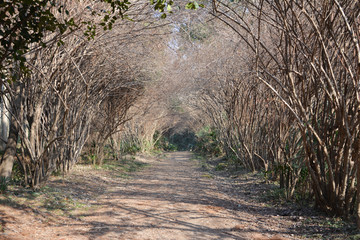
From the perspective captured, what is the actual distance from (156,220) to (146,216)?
1.07 ft

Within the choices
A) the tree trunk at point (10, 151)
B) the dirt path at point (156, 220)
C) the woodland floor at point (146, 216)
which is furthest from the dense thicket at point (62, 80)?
the dirt path at point (156, 220)

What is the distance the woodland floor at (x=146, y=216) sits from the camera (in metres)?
4.88

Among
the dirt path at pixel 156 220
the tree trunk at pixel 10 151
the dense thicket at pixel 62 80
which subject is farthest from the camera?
the tree trunk at pixel 10 151

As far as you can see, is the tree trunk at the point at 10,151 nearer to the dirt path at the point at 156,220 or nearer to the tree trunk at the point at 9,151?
the tree trunk at the point at 9,151

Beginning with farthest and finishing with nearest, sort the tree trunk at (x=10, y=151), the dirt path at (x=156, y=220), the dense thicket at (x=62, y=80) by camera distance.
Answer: the tree trunk at (x=10, y=151), the dense thicket at (x=62, y=80), the dirt path at (x=156, y=220)

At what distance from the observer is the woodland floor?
4885 mm

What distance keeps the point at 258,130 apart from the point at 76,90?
240 inches

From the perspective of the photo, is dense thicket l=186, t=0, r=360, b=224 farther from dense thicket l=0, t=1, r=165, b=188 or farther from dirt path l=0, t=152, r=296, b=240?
dense thicket l=0, t=1, r=165, b=188

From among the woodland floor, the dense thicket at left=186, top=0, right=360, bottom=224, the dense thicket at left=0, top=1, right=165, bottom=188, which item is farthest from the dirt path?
the dense thicket at left=0, top=1, right=165, bottom=188

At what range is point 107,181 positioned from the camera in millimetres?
10445

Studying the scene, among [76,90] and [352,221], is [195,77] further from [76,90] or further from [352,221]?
[352,221]

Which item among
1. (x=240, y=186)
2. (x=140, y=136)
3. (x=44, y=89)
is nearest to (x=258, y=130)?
(x=240, y=186)

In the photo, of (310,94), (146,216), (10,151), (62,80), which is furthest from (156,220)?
(62,80)

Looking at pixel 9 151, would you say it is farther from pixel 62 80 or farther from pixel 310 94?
pixel 310 94
